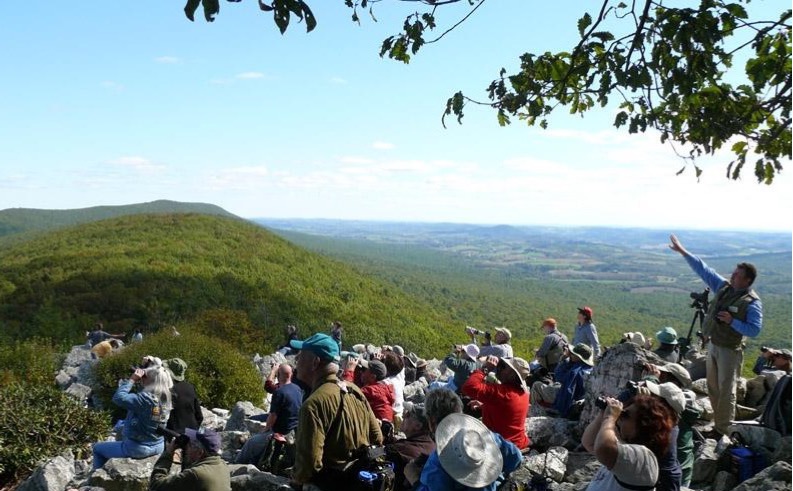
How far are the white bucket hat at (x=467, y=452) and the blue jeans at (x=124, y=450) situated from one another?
3941 millimetres

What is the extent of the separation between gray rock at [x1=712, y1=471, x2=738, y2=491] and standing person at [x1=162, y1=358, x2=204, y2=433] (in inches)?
218

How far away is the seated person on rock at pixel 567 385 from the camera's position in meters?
7.64

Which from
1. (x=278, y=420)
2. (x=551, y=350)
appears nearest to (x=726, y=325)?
(x=551, y=350)

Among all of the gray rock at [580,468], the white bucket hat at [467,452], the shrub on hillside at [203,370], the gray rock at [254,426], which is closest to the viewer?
the white bucket hat at [467,452]

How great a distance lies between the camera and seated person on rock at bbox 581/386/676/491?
3053mm

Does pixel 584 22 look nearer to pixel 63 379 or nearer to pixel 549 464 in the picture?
pixel 549 464

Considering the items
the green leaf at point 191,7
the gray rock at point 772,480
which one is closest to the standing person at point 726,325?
the gray rock at point 772,480

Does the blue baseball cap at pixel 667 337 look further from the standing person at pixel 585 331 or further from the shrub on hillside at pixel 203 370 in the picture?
the shrub on hillside at pixel 203 370

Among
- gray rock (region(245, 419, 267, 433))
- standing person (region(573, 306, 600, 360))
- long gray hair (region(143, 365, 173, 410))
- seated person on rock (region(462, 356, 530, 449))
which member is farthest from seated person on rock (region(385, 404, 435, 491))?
standing person (region(573, 306, 600, 360))

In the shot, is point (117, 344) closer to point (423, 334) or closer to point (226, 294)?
point (226, 294)

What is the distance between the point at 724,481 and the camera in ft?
18.7

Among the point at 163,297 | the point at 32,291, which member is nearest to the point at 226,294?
the point at 163,297

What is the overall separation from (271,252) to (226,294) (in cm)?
1355

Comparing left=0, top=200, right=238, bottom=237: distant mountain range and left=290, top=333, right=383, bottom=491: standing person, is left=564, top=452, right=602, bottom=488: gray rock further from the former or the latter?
left=0, top=200, right=238, bottom=237: distant mountain range
